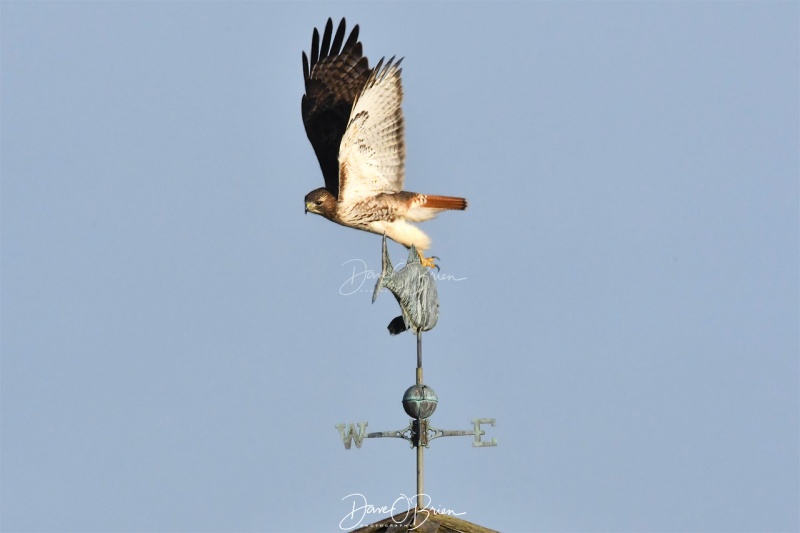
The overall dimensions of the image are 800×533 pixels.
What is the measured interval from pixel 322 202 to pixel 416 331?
245 inches

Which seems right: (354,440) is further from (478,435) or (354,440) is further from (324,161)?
(324,161)

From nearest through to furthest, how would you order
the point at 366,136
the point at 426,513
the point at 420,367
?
the point at 426,513 → the point at 420,367 → the point at 366,136

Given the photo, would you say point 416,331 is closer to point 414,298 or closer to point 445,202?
point 414,298

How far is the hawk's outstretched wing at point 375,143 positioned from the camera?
13.9m

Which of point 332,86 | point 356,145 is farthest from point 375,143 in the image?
point 332,86

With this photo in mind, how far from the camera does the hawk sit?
1418cm

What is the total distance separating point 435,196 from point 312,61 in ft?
5.02

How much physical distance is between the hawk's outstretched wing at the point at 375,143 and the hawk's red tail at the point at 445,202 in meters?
0.32

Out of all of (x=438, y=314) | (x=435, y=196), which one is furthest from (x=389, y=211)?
(x=438, y=314)

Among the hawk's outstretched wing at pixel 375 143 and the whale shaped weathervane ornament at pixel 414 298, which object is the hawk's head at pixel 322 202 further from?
the whale shaped weathervane ornament at pixel 414 298

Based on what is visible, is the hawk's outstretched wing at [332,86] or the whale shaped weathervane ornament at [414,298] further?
the hawk's outstretched wing at [332,86]

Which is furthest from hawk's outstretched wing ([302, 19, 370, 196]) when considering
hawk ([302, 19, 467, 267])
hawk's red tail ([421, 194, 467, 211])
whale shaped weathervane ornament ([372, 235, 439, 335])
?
whale shaped weathervane ornament ([372, 235, 439, 335])

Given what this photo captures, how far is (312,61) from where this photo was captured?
14.3 meters

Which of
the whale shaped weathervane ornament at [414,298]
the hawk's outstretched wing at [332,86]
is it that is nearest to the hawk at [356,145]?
the hawk's outstretched wing at [332,86]
